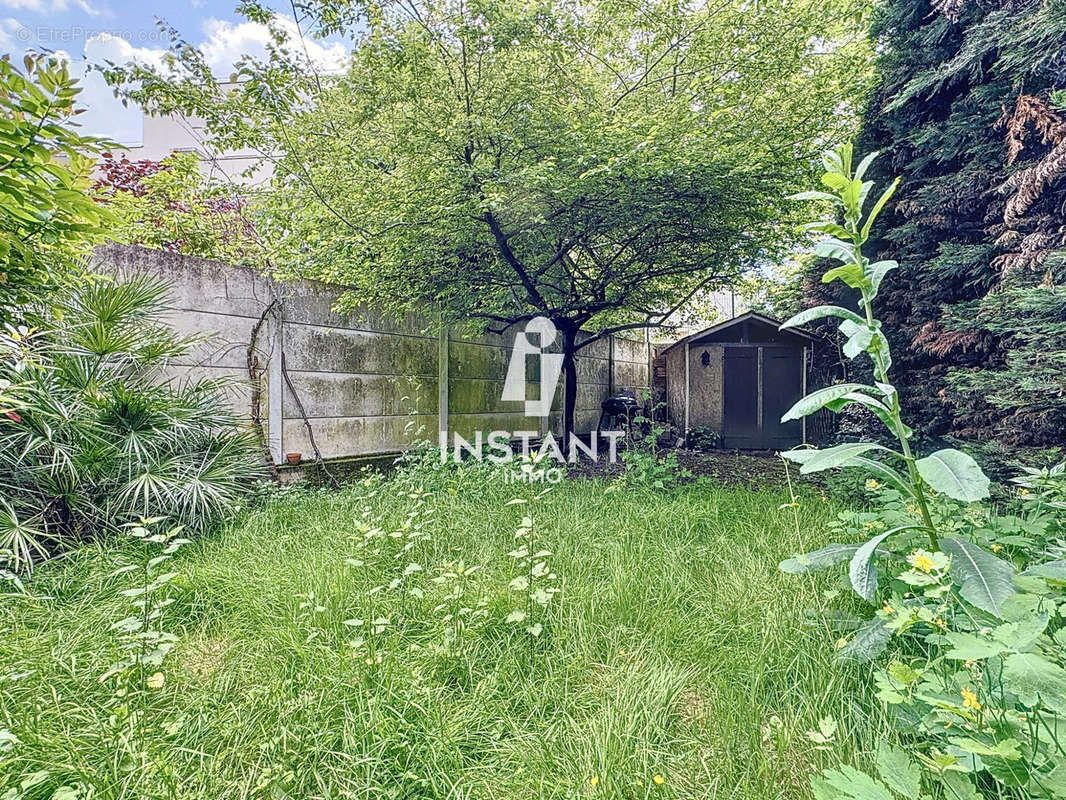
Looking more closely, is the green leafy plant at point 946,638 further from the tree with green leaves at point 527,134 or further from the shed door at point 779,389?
the shed door at point 779,389

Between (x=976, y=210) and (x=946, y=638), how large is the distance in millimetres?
3173

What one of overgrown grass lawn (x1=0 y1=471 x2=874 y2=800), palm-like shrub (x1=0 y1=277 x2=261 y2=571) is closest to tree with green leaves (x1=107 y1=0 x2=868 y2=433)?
palm-like shrub (x1=0 y1=277 x2=261 y2=571)

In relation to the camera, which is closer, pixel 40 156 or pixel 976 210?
pixel 40 156

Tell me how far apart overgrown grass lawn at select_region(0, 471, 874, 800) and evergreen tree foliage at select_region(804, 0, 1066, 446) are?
1.38 metres

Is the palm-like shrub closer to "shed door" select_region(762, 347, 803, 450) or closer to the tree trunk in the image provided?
the tree trunk

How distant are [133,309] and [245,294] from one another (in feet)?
3.06

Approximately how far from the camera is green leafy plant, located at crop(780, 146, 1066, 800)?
35.5 inches

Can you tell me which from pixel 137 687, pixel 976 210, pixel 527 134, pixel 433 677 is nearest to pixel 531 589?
pixel 433 677

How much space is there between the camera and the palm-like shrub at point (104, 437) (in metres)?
2.64

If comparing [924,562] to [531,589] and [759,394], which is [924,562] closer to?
[531,589]

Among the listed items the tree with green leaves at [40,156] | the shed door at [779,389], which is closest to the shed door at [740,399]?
the shed door at [779,389]

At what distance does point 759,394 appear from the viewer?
7602 millimetres

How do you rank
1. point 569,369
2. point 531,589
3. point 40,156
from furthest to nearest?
point 569,369, point 531,589, point 40,156

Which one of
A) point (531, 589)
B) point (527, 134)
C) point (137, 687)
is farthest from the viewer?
point (527, 134)
